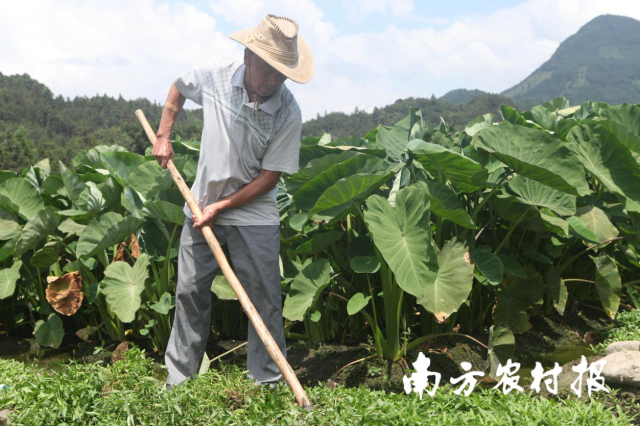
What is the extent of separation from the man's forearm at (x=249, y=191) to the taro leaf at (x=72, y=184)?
1.93 meters

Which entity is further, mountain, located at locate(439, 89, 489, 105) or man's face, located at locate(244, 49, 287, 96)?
mountain, located at locate(439, 89, 489, 105)

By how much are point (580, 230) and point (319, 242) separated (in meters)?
1.46

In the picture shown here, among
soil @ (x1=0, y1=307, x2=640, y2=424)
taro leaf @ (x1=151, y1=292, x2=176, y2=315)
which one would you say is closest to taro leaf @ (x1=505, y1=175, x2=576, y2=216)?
soil @ (x1=0, y1=307, x2=640, y2=424)

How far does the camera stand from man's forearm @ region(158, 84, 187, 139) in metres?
2.53

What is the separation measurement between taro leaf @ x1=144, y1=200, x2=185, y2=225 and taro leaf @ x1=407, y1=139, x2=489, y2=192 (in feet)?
4.07

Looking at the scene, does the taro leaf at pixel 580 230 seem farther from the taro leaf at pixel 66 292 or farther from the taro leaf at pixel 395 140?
the taro leaf at pixel 66 292

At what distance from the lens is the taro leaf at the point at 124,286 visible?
3236 mm

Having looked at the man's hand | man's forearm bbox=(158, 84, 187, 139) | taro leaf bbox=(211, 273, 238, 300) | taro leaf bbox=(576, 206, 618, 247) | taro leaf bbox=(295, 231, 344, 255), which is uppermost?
man's forearm bbox=(158, 84, 187, 139)

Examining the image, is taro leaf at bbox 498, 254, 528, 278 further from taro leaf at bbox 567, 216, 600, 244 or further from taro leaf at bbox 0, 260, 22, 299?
taro leaf at bbox 0, 260, 22, 299

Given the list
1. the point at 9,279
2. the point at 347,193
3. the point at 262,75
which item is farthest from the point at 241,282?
the point at 9,279

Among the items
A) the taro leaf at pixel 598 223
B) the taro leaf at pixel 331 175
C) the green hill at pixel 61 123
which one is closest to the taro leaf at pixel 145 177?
the taro leaf at pixel 331 175

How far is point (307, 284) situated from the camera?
9.75 ft

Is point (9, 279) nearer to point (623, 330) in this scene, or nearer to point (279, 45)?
point (279, 45)

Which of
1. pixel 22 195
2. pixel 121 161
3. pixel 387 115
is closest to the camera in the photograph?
pixel 22 195
